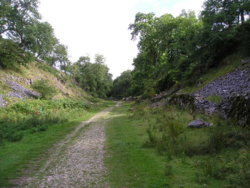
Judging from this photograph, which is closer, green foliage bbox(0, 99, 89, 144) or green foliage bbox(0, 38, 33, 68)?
green foliage bbox(0, 99, 89, 144)

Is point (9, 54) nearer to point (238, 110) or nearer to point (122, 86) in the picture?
point (238, 110)

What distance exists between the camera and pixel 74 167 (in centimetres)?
711

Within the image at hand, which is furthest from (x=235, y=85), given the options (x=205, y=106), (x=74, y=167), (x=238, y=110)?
(x=74, y=167)

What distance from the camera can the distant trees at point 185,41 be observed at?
22391mm

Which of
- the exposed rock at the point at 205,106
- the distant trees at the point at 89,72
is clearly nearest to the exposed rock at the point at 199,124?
the exposed rock at the point at 205,106

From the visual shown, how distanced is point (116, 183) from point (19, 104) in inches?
694

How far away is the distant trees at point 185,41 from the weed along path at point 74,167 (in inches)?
729

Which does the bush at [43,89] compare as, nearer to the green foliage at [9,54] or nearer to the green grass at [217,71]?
the green foliage at [9,54]

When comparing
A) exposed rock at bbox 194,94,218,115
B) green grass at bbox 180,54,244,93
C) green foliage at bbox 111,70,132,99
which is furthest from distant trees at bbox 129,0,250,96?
green foliage at bbox 111,70,132,99

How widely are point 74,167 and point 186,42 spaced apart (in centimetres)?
2644

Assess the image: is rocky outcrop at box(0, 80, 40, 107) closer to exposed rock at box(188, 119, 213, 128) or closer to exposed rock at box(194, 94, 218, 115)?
exposed rock at box(194, 94, 218, 115)

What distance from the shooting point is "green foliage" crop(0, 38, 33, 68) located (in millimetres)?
29692

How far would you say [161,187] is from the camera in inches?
210

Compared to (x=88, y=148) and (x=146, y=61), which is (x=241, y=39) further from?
(x=88, y=148)
